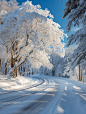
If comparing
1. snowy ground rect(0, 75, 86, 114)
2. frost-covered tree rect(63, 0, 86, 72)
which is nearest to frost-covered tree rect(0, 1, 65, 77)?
frost-covered tree rect(63, 0, 86, 72)

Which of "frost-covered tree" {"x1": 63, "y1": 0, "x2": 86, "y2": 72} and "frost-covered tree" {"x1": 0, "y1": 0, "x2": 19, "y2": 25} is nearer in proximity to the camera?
"frost-covered tree" {"x1": 63, "y1": 0, "x2": 86, "y2": 72}

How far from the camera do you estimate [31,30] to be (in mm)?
13195

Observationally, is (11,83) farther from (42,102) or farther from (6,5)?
(6,5)

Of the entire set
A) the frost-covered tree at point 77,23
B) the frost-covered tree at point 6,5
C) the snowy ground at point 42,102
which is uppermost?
the frost-covered tree at point 6,5

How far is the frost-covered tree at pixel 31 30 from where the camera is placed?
486 inches

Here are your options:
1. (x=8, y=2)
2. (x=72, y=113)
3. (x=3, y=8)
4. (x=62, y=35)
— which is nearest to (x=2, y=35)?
(x=3, y=8)

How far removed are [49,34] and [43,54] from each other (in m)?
4.14

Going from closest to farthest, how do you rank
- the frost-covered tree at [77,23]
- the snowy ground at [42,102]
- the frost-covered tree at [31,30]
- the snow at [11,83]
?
the snowy ground at [42,102]
the frost-covered tree at [77,23]
the snow at [11,83]
the frost-covered tree at [31,30]

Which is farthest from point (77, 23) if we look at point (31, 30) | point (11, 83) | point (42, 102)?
point (11, 83)

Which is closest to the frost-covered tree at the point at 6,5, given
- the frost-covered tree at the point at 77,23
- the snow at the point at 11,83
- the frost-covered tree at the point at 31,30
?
the frost-covered tree at the point at 31,30

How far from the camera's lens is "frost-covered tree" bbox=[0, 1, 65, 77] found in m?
12.3

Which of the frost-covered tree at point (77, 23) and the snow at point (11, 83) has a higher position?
the frost-covered tree at point (77, 23)

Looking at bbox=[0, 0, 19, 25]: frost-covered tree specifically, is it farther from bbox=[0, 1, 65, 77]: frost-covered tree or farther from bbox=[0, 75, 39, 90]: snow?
bbox=[0, 75, 39, 90]: snow

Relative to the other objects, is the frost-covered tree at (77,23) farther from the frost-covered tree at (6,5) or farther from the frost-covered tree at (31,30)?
the frost-covered tree at (6,5)
